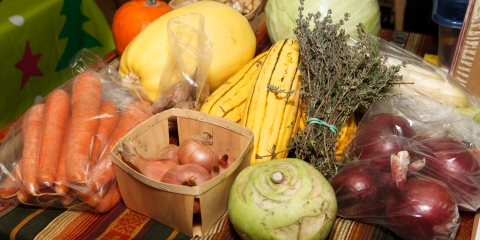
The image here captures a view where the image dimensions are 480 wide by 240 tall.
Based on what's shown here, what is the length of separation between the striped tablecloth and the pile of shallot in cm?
12

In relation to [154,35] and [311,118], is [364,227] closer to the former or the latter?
[311,118]

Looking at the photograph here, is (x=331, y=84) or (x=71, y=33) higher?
(x=331, y=84)

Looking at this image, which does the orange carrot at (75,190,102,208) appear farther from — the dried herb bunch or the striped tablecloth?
the dried herb bunch

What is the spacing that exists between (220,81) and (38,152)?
1.92 ft

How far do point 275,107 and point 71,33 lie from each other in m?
1.21

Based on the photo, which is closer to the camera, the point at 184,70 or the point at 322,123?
the point at 322,123

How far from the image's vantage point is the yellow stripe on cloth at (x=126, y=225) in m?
0.96

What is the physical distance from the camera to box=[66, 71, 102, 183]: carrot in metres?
0.96

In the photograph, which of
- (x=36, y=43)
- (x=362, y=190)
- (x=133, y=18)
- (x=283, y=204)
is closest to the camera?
(x=283, y=204)

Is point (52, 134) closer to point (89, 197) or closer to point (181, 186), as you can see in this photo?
point (89, 197)

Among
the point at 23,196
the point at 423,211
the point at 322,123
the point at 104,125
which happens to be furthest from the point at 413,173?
the point at 23,196

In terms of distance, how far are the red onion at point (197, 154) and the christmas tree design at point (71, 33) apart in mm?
1150

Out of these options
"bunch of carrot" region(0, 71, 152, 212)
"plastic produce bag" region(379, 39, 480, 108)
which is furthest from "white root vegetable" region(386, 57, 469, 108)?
"bunch of carrot" region(0, 71, 152, 212)

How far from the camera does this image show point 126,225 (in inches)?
38.5
